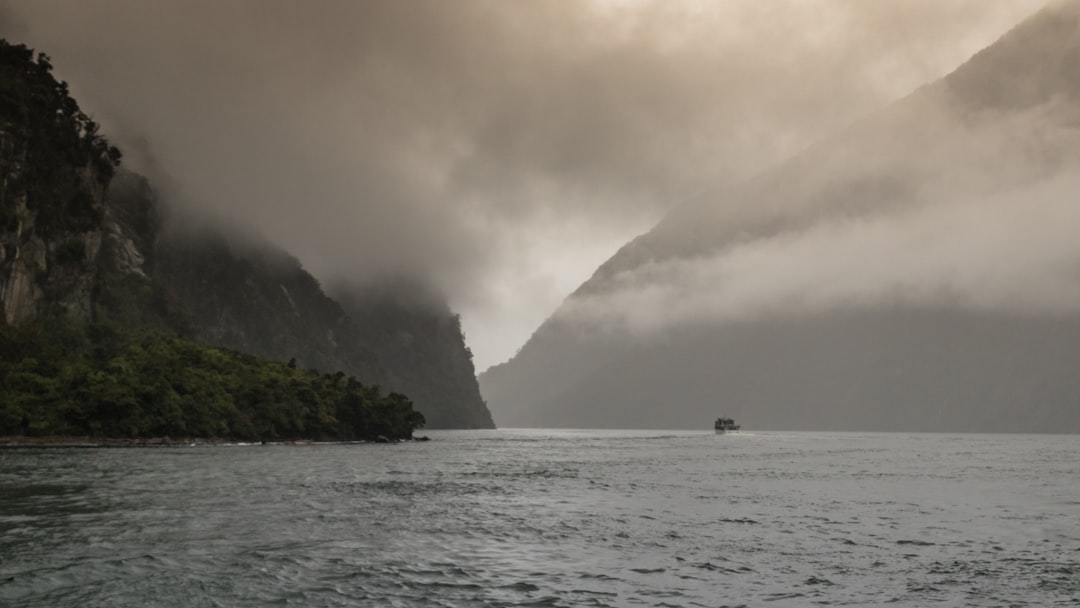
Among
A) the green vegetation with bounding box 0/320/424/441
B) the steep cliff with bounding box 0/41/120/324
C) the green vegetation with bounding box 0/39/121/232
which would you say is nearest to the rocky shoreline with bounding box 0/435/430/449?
the green vegetation with bounding box 0/320/424/441

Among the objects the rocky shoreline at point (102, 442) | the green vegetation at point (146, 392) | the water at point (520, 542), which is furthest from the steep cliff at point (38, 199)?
the water at point (520, 542)

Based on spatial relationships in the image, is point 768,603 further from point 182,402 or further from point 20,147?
point 20,147

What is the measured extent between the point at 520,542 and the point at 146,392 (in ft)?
402

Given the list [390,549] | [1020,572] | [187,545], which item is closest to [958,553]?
[1020,572]

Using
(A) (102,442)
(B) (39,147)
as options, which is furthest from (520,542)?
(B) (39,147)

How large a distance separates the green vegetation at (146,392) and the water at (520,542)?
6382 cm

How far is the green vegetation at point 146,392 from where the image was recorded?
131 meters

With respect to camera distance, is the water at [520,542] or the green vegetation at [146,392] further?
the green vegetation at [146,392]

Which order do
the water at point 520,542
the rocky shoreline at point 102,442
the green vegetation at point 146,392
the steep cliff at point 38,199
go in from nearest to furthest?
the water at point 520,542 < the rocky shoreline at point 102,442 < the green vegetation at point 146,392 < the steep cliff at point 38,199

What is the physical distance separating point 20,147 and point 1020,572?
189 meters

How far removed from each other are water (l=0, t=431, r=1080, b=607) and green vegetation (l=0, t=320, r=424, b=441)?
63.8 meters

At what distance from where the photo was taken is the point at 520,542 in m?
39.2

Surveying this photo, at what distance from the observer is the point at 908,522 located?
1885 inches

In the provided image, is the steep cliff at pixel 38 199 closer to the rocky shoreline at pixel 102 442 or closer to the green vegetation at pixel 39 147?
the green vegetation at pixel 39 147
